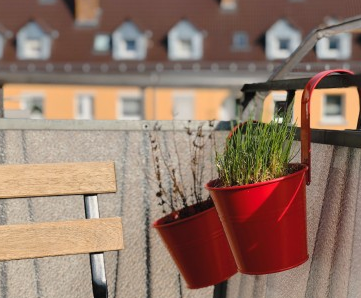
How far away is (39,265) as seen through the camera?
3.17 metres

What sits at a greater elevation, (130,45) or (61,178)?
(130,45)

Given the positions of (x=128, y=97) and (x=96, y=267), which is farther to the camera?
(x=128, y=97)

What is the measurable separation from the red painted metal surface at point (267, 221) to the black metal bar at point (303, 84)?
0.23 metres

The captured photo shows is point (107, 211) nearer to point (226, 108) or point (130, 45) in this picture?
point (226, 108)

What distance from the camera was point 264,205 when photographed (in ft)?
7.30

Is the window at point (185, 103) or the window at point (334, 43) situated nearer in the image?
the window at point (185, 103)

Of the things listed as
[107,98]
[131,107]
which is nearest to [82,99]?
[107,98]

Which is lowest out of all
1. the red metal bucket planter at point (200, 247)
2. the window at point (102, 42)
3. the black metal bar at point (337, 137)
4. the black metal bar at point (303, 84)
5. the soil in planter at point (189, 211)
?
the red metal bucket planter at point (200, 247)

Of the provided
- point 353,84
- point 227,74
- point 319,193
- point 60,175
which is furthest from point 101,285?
point 227,74

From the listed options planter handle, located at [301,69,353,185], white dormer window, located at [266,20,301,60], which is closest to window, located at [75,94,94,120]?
white dormer window, located at [266,20,301,60]

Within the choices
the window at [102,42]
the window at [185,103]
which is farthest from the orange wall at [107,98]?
the window at [102,42]

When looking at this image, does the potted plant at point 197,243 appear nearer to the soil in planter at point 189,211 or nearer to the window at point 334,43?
the soil in planter at point 189,211

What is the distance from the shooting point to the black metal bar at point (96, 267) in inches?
96.1

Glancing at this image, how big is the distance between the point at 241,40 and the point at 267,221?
105 ft
